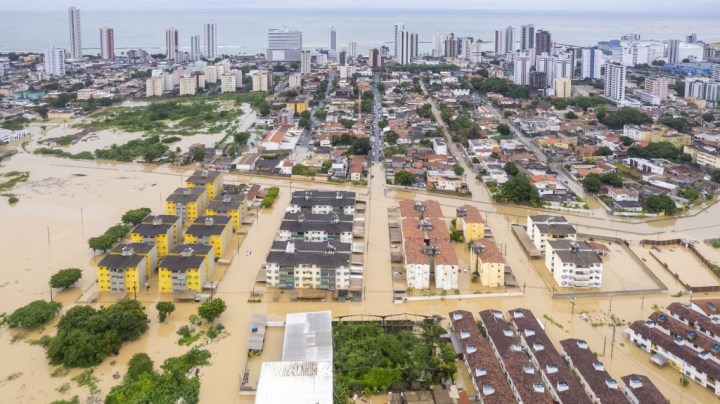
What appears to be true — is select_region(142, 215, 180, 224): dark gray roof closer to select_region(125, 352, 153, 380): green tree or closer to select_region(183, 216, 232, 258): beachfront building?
select_region(183, 216, 232, 258): beachfront building

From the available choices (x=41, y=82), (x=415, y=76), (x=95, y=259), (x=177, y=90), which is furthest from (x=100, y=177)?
(x=415, y=76)

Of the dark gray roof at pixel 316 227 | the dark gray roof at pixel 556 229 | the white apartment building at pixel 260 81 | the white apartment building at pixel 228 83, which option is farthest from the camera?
the white apartment building at pixel 228 83

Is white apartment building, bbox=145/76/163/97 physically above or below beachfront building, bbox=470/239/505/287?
above

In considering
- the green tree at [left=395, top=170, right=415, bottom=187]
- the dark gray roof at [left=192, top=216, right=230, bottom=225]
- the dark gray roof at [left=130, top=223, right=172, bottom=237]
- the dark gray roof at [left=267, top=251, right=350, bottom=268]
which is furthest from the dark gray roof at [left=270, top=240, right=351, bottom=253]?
the green tree at [left=395, top=170, right=415, bottom=187]

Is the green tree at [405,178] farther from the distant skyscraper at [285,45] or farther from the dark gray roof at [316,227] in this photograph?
the distant skyscraper at [285,45]

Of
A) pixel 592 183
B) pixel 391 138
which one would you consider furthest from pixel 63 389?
pixel 391 138

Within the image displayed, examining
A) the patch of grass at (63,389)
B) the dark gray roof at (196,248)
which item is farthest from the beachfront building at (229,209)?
the patch of grass at (63,389)

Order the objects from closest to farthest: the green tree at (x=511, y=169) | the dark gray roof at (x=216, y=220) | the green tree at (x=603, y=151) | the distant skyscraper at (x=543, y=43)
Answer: the dark gray roof at (x=216, y=220) → the green tree at (x=511, y=169) → the green tree at (x=603, y=151) → the distant skyscraper at (x=543, y=43)
